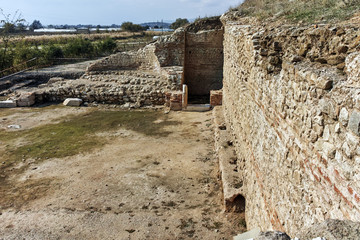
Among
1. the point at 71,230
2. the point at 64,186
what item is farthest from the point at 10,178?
the point at 71,230

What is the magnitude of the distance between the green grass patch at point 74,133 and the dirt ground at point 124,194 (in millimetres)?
432

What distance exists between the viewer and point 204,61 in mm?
17297

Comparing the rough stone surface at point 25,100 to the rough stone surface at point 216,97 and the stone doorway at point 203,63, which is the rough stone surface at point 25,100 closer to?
the stone doorway at point 203,63

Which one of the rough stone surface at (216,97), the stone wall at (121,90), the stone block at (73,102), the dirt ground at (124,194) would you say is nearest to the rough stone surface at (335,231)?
the dirt ground at (124,194)

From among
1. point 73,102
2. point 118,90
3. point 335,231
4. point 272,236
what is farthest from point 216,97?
point 335,231

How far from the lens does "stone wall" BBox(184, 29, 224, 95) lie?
55.4 ft

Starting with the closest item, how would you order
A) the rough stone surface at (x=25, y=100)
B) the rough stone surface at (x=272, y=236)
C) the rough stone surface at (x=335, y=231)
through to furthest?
1. the rough stone surface at (x=335, y=231)
2. the rough stone surface at (x=272, y=236)
3. the rough stone surface at (x=25, y=100)

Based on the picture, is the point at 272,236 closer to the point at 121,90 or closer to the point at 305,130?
the point at 305,130

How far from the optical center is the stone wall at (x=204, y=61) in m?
16.9

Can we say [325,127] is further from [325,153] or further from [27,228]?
[27,228]

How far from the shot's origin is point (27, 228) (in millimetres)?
5281

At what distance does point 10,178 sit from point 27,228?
8.62ft

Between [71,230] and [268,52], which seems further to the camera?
[71,230]

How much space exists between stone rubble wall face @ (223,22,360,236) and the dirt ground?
1.61 m
